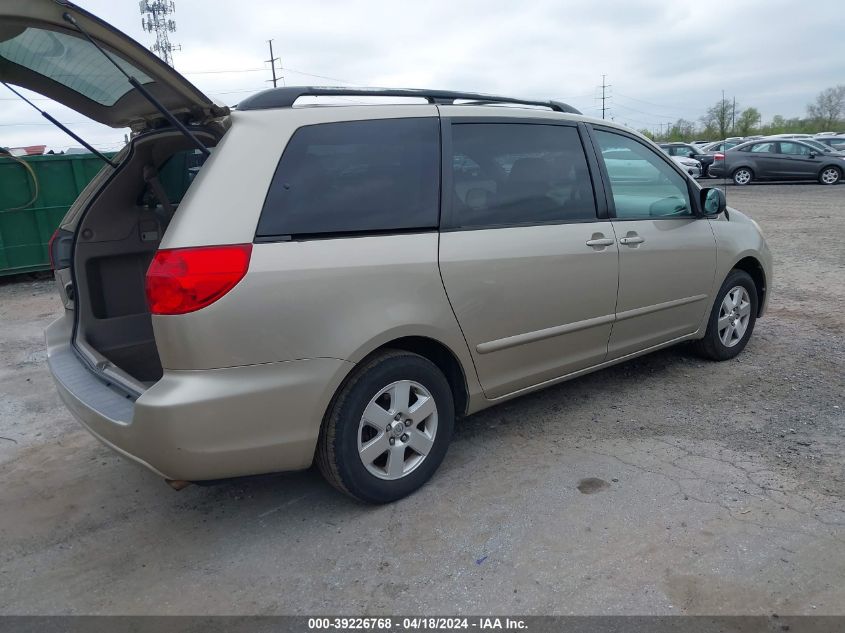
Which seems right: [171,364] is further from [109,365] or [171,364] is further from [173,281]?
[109,365]

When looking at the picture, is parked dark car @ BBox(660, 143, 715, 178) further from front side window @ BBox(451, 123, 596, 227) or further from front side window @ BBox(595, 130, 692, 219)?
front side window @ BBox(451, 123, 596, 227)

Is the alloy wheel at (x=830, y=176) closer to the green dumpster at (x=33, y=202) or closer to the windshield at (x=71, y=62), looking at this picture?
the green dumpster at (x=33, y=202)

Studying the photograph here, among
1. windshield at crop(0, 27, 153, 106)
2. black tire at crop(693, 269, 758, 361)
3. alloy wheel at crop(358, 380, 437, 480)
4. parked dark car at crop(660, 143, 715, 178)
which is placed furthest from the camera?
parked dark car at crop(660, 143, 715, 178)

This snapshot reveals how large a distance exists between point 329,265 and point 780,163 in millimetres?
22554

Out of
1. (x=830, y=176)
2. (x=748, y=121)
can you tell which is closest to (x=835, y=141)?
(x=830, y=176)

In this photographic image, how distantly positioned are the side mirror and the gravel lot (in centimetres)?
116

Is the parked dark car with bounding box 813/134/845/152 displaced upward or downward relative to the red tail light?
upward

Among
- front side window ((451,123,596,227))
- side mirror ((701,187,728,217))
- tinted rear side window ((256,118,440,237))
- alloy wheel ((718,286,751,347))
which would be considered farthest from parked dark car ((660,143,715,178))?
tinted rear side window ((256,118,440,237))

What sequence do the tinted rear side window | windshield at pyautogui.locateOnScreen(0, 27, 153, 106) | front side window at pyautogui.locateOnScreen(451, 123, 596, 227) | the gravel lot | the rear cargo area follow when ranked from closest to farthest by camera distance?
windshield at pyautogui.locateOnScreen(0, 27, 153, 106), the gravel lot, the tinted rear side window, front side window at pyautogui.locateOnScreen(451, 123, 596, 227), the rear cargo area

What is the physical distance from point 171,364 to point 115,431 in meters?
0.44

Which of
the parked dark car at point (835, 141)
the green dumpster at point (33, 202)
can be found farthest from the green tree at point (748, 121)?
the green dumpster at point (33, 202)

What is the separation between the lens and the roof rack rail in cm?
298

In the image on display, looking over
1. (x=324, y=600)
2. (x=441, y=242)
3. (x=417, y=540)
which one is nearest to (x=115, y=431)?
(x=324, y=600)

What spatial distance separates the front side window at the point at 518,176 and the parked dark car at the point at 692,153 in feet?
72.4
